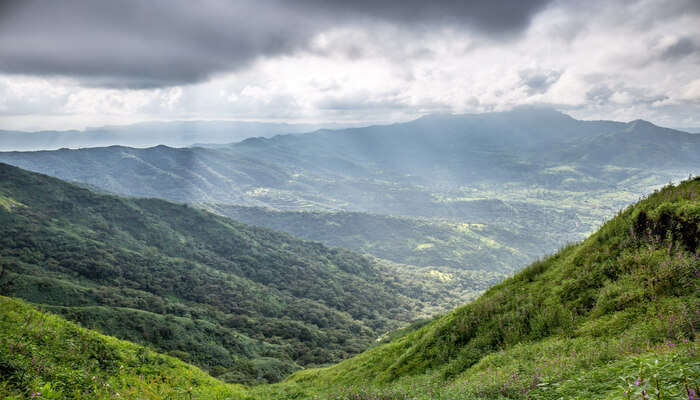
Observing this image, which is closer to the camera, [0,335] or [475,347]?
[0,335]

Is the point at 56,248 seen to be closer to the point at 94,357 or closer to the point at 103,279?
the point at 103,279

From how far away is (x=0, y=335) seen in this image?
11891mm

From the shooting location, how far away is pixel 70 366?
12.8 metres

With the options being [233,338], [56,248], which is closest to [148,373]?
[233,338]

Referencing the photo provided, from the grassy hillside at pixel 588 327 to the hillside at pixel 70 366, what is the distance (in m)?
8.33

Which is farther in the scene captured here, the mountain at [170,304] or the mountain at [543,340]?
the mountain at [170,304]

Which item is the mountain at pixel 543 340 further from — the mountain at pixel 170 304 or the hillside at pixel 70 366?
the mountain at pixel 170 304

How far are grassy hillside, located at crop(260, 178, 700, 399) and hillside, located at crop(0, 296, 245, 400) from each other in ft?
27.3

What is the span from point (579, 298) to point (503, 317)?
352 cm

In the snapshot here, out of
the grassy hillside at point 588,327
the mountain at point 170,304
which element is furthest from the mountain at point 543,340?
the mountain at point 170,304

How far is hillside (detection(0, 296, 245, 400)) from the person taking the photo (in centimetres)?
1025

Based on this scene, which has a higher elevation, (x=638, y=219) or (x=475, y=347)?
(x=638, y=219)

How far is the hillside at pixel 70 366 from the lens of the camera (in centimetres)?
1025

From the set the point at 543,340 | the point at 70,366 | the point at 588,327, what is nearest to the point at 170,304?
the point at 70,366
